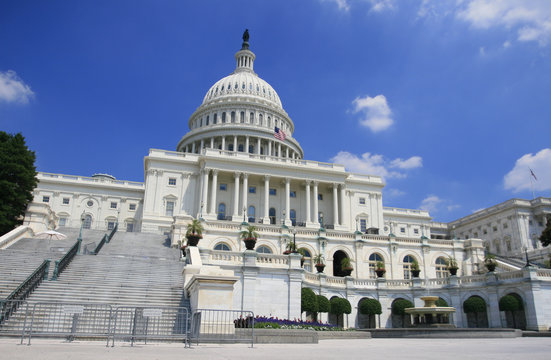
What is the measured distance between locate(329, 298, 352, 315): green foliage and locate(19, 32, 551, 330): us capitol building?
4.84 ft

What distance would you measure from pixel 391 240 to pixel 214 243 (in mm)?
20176

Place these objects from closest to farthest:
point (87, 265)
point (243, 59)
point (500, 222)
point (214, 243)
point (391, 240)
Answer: point (87, 265) → point (214, 243) → point (391, 240) → point (500, 222) → point (243, 59)

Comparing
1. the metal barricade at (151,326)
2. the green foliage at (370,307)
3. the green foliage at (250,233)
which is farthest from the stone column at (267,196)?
the metal barricade at (151,326)

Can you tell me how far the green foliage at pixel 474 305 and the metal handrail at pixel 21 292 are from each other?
112ft

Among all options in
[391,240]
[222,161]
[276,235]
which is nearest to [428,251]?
[391,240]

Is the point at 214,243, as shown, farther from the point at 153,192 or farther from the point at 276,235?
the point at 153,192

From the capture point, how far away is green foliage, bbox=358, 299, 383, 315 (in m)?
40.1

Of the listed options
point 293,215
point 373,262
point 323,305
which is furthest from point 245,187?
point 323,305

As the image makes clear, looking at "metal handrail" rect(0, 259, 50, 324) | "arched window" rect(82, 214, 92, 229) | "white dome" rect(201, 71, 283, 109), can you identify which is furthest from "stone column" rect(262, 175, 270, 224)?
"metal handrail" rect(0, 259, 50, 324)

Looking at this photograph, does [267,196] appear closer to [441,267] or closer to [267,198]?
[267,198]

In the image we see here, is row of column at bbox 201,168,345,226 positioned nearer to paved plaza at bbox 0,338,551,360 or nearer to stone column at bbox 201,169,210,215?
stone column at bbox 201,169,210,215

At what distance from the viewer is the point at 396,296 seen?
4306 cm

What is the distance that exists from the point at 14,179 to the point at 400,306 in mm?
41616

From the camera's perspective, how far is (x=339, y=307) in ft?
124
